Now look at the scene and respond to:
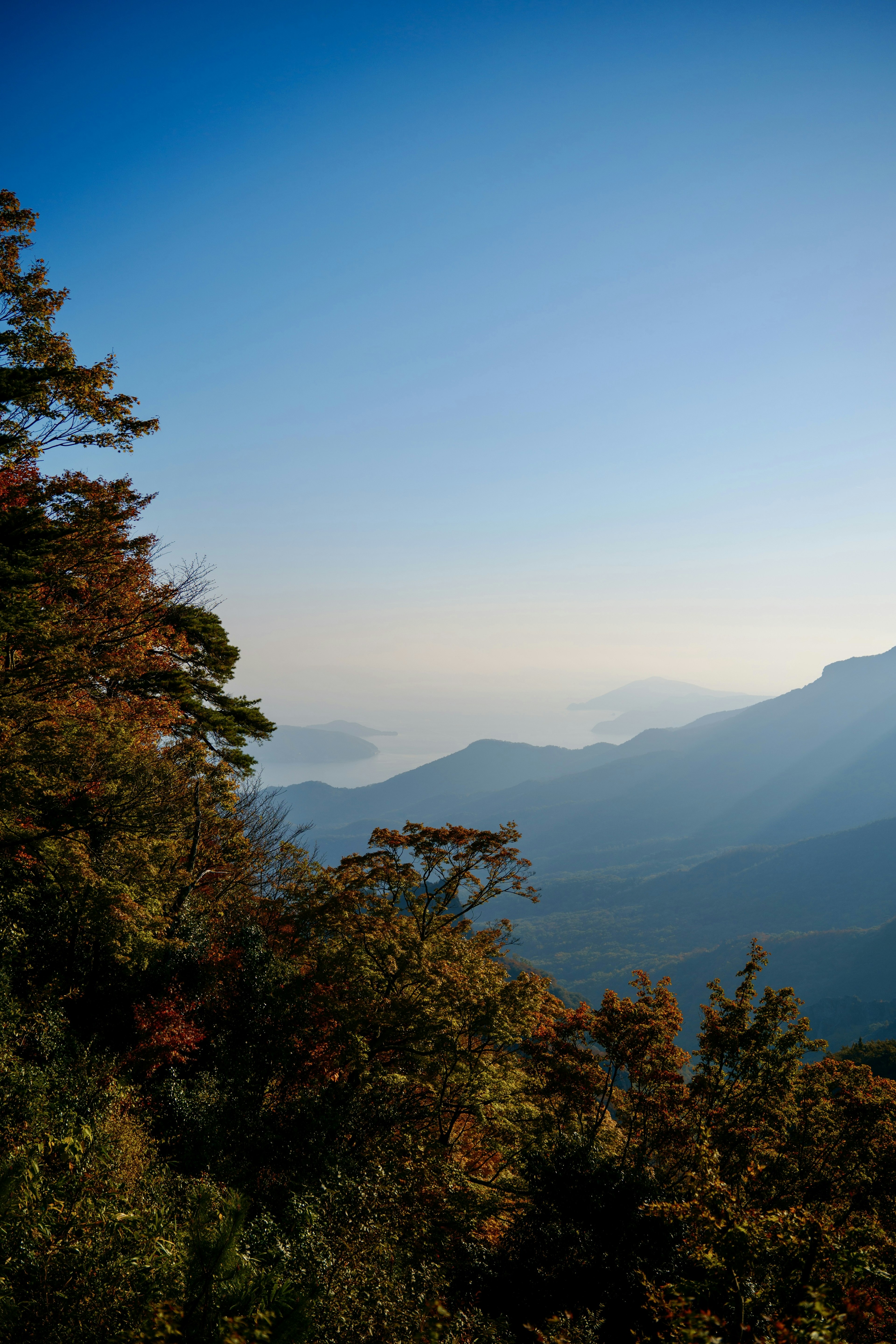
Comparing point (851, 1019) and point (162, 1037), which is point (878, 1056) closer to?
point (162, 1037)

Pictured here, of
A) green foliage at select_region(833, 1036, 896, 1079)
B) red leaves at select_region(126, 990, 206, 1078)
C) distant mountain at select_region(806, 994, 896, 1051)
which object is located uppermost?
red leaves at select_region(126, 990, 206, 1078)

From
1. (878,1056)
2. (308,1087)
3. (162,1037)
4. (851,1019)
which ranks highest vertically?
(162,1037)

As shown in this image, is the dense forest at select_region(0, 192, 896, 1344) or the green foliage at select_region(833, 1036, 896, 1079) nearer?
the dense forest at select_region(0, 192, 896, 1344)

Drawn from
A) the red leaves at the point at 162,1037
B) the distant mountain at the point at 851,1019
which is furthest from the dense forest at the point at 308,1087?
the distant mountain at the point at 851,1019

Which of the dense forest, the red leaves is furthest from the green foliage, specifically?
the red leaves

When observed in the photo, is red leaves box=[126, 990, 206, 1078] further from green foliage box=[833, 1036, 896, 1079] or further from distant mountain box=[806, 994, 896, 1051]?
distant mountain box=[806, 994, 896, 1051]


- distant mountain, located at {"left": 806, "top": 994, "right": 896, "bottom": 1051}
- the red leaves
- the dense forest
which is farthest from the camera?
distant mountain, located at {"left": 806, "top": 994, "right": 896, "bottom": 1051}

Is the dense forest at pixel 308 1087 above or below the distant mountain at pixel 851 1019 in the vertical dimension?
above

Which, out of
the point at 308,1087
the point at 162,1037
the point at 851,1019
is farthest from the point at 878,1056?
the point at 851,1019

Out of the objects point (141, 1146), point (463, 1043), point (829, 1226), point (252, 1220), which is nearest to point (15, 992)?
point (141, 1146)

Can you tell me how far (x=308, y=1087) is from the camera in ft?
47.8

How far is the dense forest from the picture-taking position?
686 centimetres

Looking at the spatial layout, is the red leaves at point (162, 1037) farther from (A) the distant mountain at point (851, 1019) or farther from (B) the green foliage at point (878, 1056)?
(A) the distant mountain at point (851, 1019)

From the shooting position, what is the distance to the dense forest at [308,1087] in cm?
686
